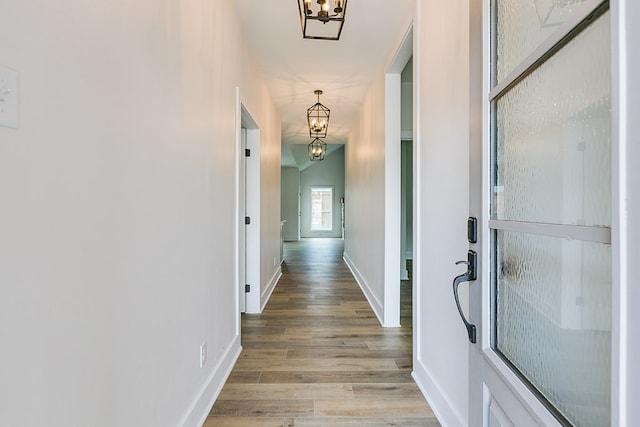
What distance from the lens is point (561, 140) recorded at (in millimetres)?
721

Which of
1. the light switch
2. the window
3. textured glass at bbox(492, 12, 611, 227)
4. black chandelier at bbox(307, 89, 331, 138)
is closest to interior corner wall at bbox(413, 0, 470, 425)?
textured glass at bbox(492, 12, 611, 227)

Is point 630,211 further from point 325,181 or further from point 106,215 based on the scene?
point 325,181

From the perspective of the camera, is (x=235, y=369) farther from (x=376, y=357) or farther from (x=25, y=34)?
(x=25, y=34)

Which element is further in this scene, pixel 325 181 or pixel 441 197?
pixel 325 181

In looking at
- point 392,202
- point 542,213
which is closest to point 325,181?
point 392,202

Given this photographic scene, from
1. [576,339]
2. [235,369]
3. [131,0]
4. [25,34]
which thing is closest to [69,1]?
[25,34]

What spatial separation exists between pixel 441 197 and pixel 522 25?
117 cm

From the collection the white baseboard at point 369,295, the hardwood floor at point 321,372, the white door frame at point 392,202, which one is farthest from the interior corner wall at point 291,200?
the white door frame at point 392,202

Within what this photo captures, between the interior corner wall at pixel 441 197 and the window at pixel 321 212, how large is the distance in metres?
10.9

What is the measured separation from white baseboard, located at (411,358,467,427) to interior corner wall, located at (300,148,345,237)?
1092cm

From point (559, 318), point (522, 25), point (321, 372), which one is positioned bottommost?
point (321, 372)

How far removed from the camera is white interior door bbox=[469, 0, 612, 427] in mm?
596

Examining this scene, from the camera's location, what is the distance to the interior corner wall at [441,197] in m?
1.66

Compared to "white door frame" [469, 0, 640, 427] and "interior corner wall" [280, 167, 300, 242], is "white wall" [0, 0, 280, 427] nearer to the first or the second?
"white door frame" [469, 0, 640, 427]
